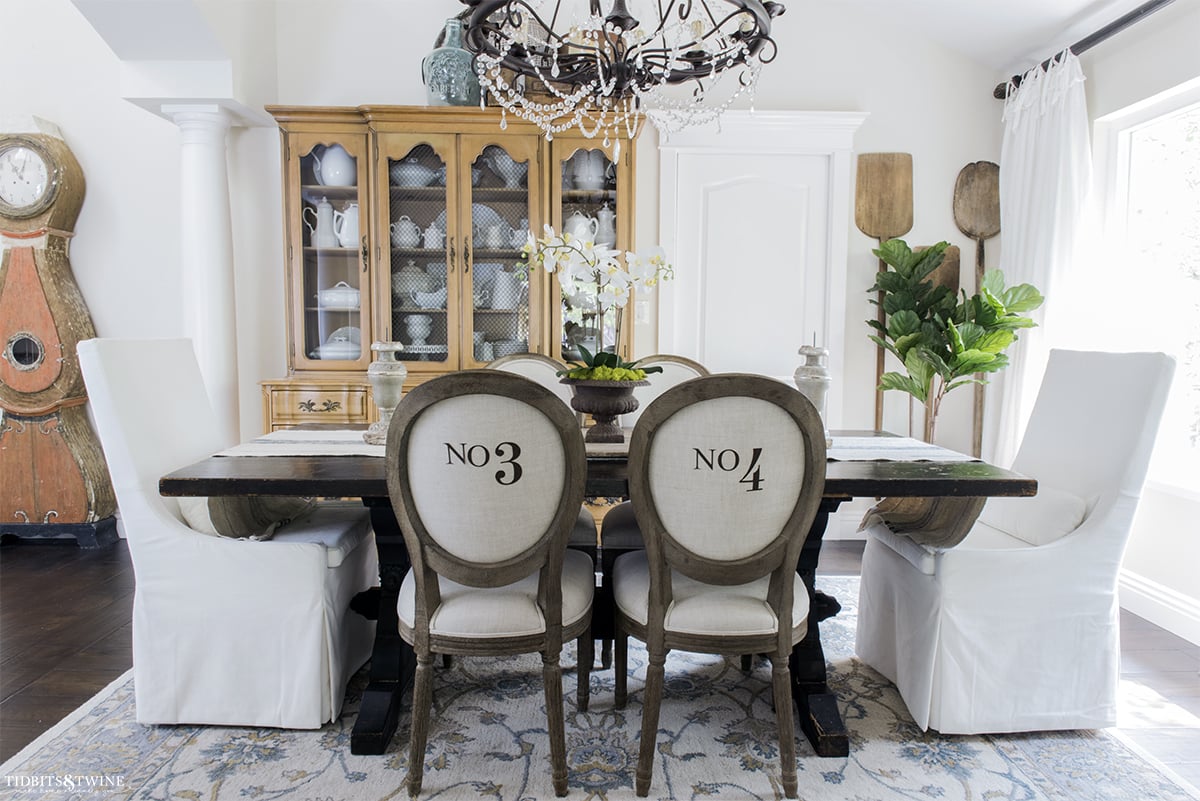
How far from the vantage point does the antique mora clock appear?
353 centimetres

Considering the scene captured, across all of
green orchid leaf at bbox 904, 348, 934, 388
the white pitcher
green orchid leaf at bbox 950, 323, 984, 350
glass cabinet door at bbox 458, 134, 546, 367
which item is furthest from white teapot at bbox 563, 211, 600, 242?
green orchid leaf at bbox 950, 323, 984, 350

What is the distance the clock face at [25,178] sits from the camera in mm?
3525

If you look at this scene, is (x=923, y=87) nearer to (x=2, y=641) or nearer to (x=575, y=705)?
(x=575, y=705)

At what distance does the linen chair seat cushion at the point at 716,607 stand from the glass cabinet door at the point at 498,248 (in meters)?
2.02

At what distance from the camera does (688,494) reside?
1.62 meters

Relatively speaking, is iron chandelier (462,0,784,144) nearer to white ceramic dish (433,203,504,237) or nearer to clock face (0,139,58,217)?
white ceramic dish (433,203,504,237)

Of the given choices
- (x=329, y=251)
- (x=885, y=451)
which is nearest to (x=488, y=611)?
(x=885, y=451)

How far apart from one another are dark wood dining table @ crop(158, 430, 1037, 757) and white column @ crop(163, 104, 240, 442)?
1834mm

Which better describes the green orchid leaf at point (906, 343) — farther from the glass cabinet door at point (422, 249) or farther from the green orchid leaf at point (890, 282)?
the glass cabinet door at point (422, 249)

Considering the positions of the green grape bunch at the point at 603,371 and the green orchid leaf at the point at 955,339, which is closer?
the green grape bunch at the point at 603,371

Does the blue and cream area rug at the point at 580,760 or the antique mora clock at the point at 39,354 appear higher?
the antique mora clock at the point at 39,354

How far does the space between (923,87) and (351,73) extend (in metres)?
2.91

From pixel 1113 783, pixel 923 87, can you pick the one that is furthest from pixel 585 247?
pixel 923 87

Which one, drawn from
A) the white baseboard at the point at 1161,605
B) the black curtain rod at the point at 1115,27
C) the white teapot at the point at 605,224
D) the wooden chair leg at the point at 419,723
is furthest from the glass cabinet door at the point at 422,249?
the white baseboard at the point at 1161,605
